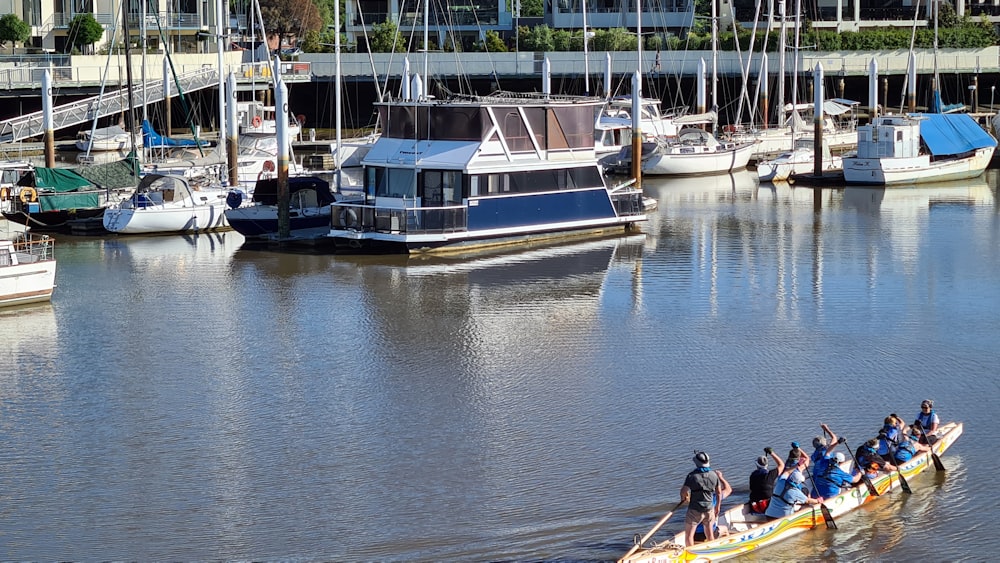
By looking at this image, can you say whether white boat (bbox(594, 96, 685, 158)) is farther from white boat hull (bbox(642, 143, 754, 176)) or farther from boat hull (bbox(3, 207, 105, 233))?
boat hull (bbox(3, 207, 105, 233))

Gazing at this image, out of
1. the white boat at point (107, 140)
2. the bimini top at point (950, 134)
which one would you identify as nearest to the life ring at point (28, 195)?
the white boat at point (107, 140)

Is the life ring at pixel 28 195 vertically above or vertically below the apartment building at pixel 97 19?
below

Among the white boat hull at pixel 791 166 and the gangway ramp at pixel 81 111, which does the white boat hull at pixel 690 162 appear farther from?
the gangway ramp at pixel 81 111

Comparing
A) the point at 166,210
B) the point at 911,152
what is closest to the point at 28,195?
the point at 166,210

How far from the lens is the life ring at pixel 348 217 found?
125ft

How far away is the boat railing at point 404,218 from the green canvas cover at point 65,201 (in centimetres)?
981

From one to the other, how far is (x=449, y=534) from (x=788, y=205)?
33832 millimetres

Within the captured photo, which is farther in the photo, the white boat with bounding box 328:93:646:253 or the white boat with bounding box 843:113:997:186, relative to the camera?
the white boat with bounding box 843:113:997:186

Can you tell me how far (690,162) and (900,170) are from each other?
834cm

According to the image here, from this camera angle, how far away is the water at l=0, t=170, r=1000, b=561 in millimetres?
19031

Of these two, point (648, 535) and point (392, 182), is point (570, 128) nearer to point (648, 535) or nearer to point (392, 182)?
point (392, 182)

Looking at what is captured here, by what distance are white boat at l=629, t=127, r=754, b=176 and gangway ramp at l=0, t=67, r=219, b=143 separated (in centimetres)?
2116

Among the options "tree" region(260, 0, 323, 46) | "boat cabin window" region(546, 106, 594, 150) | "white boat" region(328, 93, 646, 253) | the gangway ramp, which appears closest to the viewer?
"white boat" region(328, 93, 646, 253)

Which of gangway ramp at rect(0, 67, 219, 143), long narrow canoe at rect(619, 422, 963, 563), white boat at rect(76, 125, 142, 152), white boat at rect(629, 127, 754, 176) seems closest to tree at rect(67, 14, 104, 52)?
gangway ramp at rect(0, 67, 219, 143)
